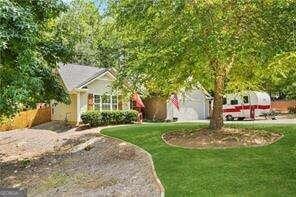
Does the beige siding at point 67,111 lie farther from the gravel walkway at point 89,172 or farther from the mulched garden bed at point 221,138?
the mulched garden bed at point 221,138

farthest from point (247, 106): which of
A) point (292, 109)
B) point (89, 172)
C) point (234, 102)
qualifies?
point (89, 172)

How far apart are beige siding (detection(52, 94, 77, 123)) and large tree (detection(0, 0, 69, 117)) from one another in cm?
1512

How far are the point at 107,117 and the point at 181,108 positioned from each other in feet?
41.3

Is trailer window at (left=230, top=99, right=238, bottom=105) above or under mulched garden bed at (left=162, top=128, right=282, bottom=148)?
above

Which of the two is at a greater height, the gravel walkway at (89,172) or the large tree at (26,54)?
the large tree at (26,54)

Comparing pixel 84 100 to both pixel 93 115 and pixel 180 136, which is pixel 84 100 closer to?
pixel 93 115

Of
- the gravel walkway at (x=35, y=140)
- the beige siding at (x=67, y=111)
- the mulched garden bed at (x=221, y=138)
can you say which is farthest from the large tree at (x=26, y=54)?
the beige siding at (x=67, y=111)

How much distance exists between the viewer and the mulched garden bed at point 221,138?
21000 millimetres

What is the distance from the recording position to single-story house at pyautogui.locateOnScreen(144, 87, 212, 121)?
44.1m

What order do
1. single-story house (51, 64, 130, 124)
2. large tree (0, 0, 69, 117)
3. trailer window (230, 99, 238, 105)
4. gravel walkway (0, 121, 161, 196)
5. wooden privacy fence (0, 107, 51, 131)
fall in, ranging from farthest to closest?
trailer window (230, 99, 238, 105), wooden privacy fence (0, 107, 51, 131), single-story house (51, 64, 130, 124), gravel walkway (0, 121, 161, 196), large tree (0, 0, 69, 117)

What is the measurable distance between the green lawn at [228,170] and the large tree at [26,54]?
5.52 metres

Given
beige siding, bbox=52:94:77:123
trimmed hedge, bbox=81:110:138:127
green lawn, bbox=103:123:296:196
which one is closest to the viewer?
green lawn, bbox=103:123:296:196

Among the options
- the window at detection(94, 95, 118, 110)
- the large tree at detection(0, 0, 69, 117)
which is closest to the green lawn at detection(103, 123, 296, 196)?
the large tree at detection(0, 0, 69, 117)

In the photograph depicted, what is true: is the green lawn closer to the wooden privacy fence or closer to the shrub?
the wooden privacy fence
